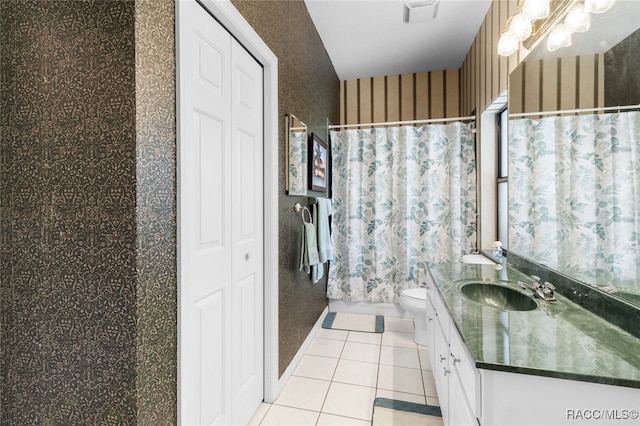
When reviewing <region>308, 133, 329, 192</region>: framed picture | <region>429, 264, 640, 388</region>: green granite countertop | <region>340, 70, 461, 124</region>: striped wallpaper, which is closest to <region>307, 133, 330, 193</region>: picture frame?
<region>308, 133, 329, 192</region>: framed picture

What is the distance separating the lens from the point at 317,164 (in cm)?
265

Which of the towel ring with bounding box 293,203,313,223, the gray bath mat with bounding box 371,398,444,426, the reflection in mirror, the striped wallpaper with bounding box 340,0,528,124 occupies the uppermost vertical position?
the striped wallpaper with bounding box 340,0,528,124

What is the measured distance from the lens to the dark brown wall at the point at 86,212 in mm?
868

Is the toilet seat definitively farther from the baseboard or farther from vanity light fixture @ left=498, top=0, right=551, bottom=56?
vanity light fixture @ left=498, top=0, right=551, bottom=56

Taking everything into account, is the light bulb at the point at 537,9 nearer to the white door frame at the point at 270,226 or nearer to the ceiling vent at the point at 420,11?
the ceiling vent at the point at 420,11

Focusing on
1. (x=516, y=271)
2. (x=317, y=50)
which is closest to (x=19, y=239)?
(x=516, y=271)

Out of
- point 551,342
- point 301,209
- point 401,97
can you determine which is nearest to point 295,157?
point 301,209

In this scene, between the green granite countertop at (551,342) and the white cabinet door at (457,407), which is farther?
the white cabinet door at (457,407)

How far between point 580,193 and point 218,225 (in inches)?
61.8

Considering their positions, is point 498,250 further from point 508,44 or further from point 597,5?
point 597,5

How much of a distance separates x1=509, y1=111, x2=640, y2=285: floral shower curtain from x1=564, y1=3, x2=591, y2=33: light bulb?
37 centimetres

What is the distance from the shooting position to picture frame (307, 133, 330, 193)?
8.21ft

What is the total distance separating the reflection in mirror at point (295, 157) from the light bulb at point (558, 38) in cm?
145

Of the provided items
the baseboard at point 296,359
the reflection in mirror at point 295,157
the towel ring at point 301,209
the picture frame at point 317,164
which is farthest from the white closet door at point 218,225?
the picture frame at point 317,164
